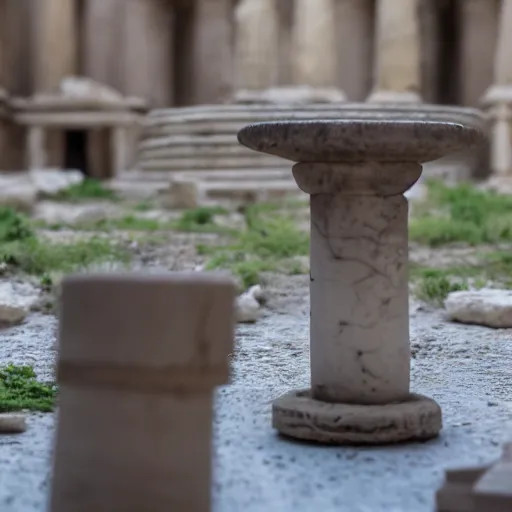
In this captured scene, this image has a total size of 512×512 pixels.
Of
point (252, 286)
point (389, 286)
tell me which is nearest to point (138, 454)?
point (389, 286)

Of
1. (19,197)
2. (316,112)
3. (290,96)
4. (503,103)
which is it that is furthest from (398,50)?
(19,197)

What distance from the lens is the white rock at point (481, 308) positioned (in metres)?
7.87

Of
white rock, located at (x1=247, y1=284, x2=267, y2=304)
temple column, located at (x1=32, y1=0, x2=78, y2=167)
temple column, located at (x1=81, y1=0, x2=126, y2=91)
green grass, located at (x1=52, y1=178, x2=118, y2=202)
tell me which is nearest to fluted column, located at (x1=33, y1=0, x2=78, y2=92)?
temple column, located at (x1=32, y1=0, x2=78, y2=167)

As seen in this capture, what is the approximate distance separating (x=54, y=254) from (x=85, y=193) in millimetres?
7770

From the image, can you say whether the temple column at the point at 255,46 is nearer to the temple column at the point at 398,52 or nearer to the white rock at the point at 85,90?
the temple column at the point at 398,52

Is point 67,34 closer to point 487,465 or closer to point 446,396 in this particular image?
point 446,396

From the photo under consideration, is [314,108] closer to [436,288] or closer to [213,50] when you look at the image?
[436,288]

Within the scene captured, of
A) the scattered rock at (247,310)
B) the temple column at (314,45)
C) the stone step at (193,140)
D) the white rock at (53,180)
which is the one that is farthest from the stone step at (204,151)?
the scattered rock at (247,310)

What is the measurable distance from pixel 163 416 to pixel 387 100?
711 inches

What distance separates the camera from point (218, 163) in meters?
18.8

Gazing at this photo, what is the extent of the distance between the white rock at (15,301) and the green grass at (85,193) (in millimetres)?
7982

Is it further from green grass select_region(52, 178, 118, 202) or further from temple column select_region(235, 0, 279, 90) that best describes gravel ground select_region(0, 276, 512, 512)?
temple column select_region(235, 0, 279, 90)

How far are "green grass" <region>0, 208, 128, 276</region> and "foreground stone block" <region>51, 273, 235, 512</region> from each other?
6.58 metres

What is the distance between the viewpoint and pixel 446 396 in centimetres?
566
